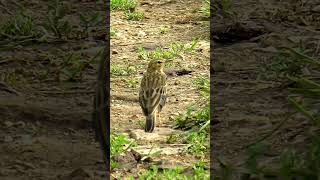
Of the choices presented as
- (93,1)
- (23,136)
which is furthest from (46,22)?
(23,136)

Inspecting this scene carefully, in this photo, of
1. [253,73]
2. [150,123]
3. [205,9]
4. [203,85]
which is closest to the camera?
[150,123]

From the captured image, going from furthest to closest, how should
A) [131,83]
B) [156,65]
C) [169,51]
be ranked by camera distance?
[169,51] < [131,83] < [156,65]

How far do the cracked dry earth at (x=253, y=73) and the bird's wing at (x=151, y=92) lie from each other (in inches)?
14.3

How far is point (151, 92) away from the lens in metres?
5.86

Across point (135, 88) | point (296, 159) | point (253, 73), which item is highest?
point (296, 159)


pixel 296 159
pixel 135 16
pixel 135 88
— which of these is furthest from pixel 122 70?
pixel 296 159

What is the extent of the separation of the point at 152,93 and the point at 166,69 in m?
1.10

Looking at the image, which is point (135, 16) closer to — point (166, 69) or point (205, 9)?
point (205, 9)

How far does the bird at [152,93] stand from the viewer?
552cm

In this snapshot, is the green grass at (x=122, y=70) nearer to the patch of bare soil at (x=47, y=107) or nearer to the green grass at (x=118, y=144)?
the patch of bare soil at (x=47, y=107)

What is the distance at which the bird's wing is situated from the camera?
222 inches

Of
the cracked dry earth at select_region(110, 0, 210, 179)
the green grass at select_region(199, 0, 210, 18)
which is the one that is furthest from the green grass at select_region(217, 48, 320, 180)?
the green grass at select_region(199, 0, 210, 18)

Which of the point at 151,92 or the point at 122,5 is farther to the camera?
the point at 122,5

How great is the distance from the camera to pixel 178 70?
6902mm
